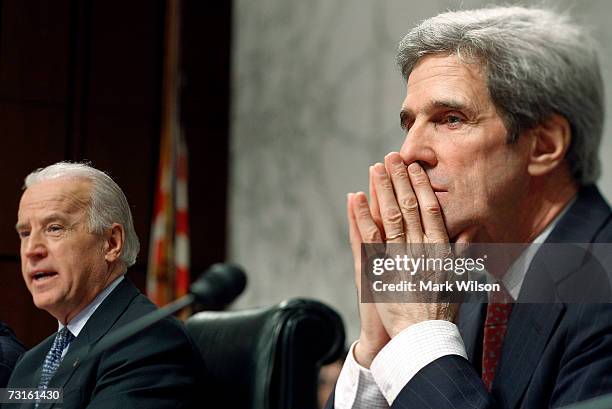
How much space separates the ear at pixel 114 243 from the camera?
2.73ft

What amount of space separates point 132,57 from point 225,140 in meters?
0.56

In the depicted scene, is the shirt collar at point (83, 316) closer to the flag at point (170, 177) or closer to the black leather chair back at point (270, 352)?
the flag at point (170, 177)

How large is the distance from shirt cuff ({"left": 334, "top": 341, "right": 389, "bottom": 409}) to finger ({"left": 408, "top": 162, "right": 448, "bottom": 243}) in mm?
A: 235

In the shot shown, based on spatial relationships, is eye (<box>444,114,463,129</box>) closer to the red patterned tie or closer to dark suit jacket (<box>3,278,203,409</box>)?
the red patterned tie

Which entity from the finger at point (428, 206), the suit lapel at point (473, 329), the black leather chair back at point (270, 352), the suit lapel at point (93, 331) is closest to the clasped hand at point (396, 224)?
the finger at point (428, 206)

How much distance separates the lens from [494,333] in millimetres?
1175

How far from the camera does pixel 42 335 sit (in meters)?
0.83

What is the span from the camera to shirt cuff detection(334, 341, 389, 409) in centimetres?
119

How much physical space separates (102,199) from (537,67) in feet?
1.77

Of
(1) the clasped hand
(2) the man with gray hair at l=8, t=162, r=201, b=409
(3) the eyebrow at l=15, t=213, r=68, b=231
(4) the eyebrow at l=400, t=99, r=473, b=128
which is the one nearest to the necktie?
(2) the man with gray hair at l=8, t=162, r=201, b=409

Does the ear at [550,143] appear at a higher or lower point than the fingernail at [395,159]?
higher

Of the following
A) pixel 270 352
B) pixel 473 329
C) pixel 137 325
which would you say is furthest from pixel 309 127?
pixel 137 325

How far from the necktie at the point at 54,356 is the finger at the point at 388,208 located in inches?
17.9

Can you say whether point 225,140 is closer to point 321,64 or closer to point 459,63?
point 459,63
